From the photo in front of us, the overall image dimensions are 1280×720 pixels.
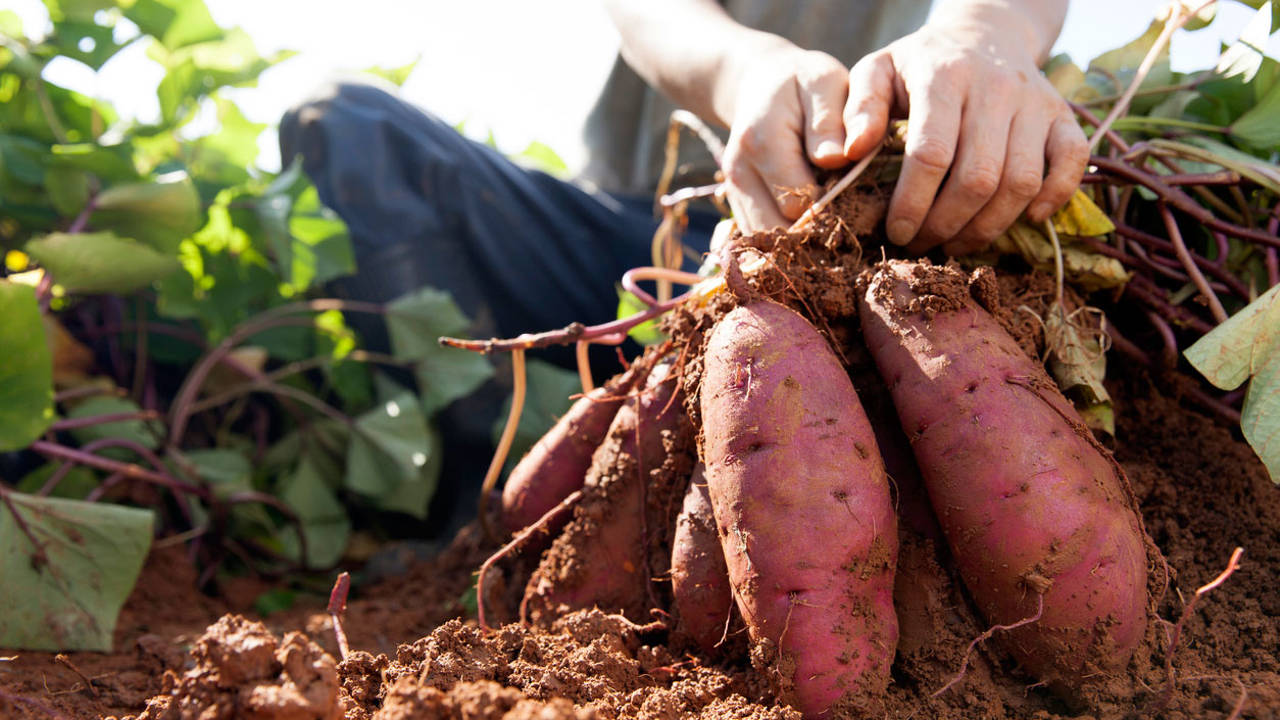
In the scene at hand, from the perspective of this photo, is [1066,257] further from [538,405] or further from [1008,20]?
[538,405]

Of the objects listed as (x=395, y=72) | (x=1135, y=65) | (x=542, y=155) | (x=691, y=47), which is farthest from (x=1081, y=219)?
(x=542, y=155)

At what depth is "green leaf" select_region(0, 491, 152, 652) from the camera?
1308 mm

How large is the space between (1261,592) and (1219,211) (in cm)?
67

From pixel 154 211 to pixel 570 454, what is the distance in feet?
4.12

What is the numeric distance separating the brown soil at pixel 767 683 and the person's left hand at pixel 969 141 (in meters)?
0.10

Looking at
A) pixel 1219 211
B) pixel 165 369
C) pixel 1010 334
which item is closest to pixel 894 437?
pixel 1010 334

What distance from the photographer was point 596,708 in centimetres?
92

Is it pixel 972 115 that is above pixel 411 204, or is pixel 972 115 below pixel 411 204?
above

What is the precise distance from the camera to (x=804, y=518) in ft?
3.20

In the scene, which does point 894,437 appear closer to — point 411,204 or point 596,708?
point 596,708

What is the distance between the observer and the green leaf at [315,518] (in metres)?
2.04

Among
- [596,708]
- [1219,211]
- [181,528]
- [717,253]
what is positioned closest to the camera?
[596,708]

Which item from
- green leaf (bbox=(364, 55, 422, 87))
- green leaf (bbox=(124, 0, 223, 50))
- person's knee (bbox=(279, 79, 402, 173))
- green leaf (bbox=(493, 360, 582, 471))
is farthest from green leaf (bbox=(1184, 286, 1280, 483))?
green leaf (bbox=(364, 55, 422, 87))

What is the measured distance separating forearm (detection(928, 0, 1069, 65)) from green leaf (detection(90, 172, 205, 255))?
1632 millimetres
